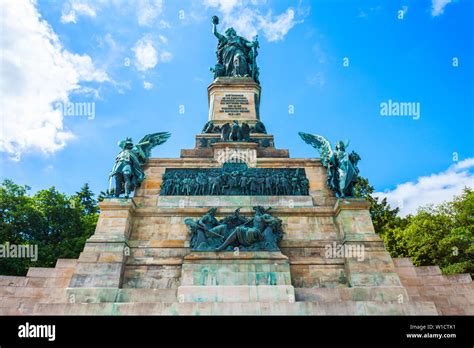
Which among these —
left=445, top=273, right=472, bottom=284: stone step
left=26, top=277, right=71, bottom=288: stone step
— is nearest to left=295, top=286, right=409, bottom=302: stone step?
left=445, top=273, right=472, bottom=284: stone step

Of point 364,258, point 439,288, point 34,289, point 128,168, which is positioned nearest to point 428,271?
point 439,288

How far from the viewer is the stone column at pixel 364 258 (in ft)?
35.8

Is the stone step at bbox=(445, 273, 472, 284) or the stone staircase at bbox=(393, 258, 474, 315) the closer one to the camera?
the stone staircase at bbox=(393, 258, 474, 315)

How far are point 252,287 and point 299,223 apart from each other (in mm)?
3468

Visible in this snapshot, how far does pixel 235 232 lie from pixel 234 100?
31.5ft

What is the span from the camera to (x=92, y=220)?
29.0 metres

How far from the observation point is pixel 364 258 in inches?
464

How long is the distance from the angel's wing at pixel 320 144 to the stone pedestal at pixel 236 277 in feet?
17.0

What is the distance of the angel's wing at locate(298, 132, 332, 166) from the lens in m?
14.8

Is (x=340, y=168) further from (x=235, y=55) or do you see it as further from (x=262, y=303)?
(x=235, y=55)

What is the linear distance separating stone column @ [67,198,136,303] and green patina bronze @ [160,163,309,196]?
193 cm

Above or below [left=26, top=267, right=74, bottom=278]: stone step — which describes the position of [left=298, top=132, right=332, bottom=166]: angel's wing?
above
